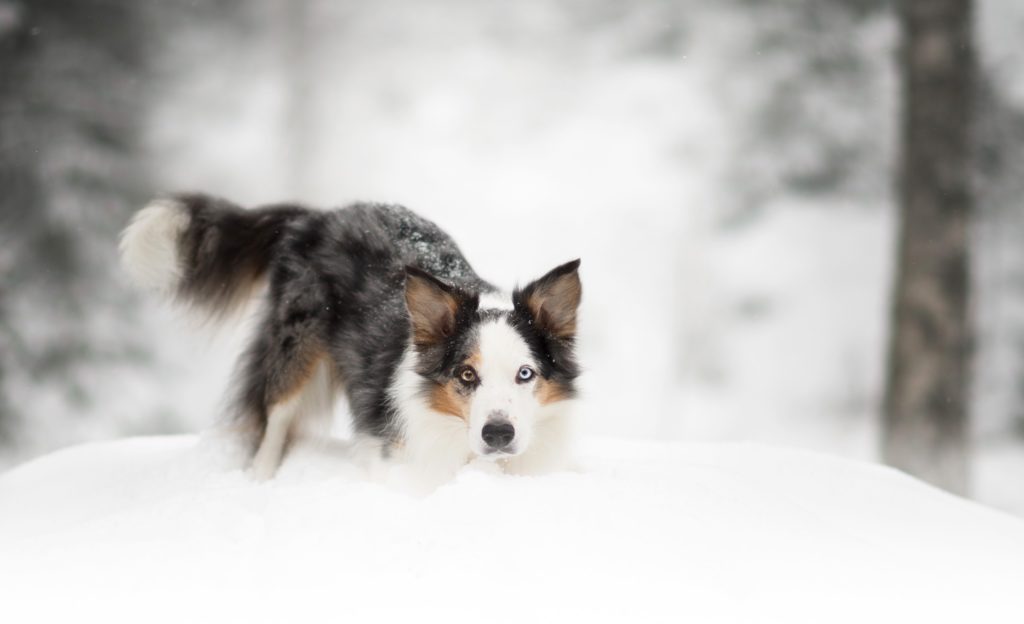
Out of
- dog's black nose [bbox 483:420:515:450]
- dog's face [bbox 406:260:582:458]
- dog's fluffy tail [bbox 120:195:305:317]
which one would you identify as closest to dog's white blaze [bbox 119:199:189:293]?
dog's fluffy tail [bbox 120:195:305:317]

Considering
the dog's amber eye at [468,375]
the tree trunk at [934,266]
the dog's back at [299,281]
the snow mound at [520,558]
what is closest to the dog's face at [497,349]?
the dog's amber eye at [468,375]

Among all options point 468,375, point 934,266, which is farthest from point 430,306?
point 934,266

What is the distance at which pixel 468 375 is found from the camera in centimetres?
350

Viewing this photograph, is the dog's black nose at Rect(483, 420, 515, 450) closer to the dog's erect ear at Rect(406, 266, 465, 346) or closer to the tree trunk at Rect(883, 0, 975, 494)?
the dog's erect ear at Rect(406, 266, 465, 346)

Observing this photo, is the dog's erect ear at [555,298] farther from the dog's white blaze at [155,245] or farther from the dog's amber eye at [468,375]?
the dog's white blaze at [155,245]

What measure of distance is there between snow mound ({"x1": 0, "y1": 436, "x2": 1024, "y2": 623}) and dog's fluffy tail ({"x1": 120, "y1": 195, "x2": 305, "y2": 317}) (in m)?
1.57

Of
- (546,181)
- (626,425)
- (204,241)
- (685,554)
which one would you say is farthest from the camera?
(546,181)

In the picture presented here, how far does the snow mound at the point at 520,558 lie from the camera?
2508mm

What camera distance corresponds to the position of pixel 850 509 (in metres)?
3.80

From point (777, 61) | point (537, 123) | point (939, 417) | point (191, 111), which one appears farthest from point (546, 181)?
point (939, 417)

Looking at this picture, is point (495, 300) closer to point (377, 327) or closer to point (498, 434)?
point (377, 327)

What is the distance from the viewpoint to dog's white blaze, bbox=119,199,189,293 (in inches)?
188

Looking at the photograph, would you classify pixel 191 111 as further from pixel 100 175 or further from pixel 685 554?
pixel 685 554

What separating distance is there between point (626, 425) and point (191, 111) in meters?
7.49
